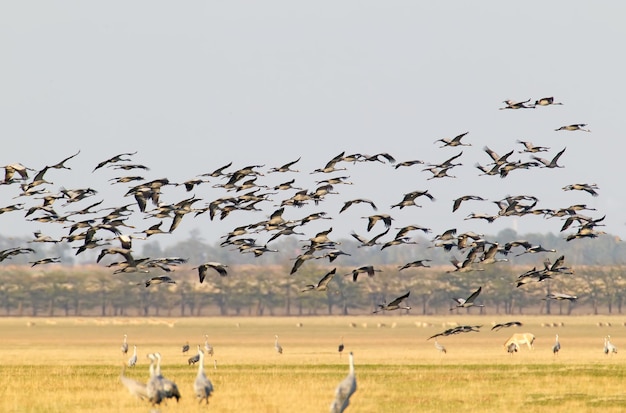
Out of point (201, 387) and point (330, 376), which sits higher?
point (330, 376)

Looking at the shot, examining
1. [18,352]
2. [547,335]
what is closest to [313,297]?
[547,335]

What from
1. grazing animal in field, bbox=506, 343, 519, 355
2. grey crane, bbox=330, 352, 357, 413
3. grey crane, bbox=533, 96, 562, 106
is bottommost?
grey crane, bbox=330, 352, 357, 413

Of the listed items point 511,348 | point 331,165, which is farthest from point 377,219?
point 511,348

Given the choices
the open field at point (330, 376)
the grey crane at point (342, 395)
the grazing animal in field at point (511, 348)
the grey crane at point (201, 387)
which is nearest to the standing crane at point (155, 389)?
the grey crane at point (201, 387)

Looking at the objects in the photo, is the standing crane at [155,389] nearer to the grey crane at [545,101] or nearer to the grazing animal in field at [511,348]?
the grey crane at [545,101]

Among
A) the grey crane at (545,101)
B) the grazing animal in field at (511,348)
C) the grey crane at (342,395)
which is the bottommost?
the grey crane at (342,395)

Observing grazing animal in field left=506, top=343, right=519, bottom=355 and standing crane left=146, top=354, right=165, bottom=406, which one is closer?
standing crane left=146, top=354, right=165, bottom=406

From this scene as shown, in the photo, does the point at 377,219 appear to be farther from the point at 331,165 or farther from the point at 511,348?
the point at 511,348

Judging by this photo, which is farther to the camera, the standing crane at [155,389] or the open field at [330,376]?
the open field at [330,376]

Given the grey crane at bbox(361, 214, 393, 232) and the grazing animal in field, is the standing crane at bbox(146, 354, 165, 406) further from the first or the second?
the grazing animal in field

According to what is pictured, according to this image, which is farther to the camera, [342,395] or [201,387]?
[201,387]

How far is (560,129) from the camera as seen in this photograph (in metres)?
40.1

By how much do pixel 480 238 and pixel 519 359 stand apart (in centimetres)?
2490

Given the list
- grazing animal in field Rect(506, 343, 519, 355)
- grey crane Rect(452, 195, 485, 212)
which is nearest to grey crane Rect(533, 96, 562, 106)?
grey crane Rect(452, 195, 485, 212)
